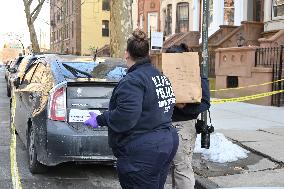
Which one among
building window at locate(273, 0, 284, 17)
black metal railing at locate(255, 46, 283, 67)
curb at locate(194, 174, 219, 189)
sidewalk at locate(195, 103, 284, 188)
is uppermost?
building window at locate(273, 0, 284, 17)

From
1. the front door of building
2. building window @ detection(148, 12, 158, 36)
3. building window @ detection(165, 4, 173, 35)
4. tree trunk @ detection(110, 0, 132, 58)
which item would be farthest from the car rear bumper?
building window @ detection(148, 12, 158, 36)

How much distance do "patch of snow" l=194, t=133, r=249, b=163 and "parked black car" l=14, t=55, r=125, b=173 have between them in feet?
5.95

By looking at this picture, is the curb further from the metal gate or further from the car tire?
the metal gate

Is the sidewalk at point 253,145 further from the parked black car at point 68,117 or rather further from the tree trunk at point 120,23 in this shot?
the tree trunk at point 120,23

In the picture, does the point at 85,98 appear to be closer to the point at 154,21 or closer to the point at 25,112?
the point at 25,112

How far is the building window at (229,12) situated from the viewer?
24.3 m

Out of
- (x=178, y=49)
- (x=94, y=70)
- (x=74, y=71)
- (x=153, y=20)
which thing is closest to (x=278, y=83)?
(x=94, y=70)

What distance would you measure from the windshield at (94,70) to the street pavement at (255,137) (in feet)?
6.30

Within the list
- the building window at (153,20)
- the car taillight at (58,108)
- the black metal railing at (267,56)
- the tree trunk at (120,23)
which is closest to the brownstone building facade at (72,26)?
the building window at (153,20)

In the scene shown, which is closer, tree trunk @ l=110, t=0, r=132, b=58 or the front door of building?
tree trunk @ l=110, t=0, r=132, b=58

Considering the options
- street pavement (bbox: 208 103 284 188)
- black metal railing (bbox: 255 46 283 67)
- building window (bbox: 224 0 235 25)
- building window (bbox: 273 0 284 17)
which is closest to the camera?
street pavement (bbox: 208 103 284 188)

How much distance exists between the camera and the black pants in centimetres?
343

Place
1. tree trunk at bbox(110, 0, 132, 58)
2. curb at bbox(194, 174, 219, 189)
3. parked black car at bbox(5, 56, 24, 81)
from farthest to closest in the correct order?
parked black car at bbox(5, 56, 24, 81) < tree trunk at bbox(110, 0, 132, 58) < curb at bbox(194, 174, 219, 189)

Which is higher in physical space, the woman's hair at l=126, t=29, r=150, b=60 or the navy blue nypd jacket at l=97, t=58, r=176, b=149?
the woman's hair at l=126, t=29, r=150, b=60
